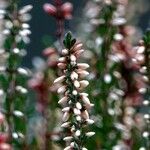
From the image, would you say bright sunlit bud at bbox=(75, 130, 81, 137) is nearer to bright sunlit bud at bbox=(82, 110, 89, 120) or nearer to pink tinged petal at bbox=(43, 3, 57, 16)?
bright sunlit bud at bbox=(82, 110, 89, 120)

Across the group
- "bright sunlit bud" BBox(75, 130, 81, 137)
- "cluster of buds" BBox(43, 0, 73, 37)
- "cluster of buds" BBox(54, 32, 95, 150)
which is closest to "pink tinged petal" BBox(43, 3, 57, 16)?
"cluster of buds" BBox(43, 0, 73, 37)

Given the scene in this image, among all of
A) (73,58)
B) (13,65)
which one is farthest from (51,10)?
(73,58)

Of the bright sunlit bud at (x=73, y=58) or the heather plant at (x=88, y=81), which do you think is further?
the heather plant at (x=88, y=81)

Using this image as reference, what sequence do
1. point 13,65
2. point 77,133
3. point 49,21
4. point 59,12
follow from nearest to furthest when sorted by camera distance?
point 77,133 < point 13,65 < point 59,12 < point 49,21

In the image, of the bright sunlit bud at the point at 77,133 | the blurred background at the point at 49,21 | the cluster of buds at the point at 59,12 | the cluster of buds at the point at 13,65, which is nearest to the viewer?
the bright sunlit bud at the point at 77,133

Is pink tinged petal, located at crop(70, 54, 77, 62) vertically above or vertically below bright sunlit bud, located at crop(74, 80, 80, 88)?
above

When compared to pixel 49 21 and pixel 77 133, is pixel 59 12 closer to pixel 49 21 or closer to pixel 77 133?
pixel 77 133

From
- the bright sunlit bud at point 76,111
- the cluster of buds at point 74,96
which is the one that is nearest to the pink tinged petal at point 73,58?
the cluster of buds at point 74,96

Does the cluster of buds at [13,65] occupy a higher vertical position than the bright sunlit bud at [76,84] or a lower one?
higher

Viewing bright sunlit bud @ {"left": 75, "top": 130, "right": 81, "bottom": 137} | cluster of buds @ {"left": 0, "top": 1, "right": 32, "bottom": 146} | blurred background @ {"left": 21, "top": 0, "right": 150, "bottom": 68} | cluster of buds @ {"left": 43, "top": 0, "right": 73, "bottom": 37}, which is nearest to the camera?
bright sunlit bud @ {"left": 75, "top": 130, "right": 81, "bottom": 137}

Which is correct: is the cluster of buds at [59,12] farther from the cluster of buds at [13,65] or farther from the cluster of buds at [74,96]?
the cluster of buds at [74,96]

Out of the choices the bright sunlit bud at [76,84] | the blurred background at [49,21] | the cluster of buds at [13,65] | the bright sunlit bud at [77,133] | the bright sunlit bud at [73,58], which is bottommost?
the bright sunlit bud at [77,133]

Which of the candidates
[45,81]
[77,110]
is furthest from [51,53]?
[77,110]

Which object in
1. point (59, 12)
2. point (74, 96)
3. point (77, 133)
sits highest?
point (59, 12)
